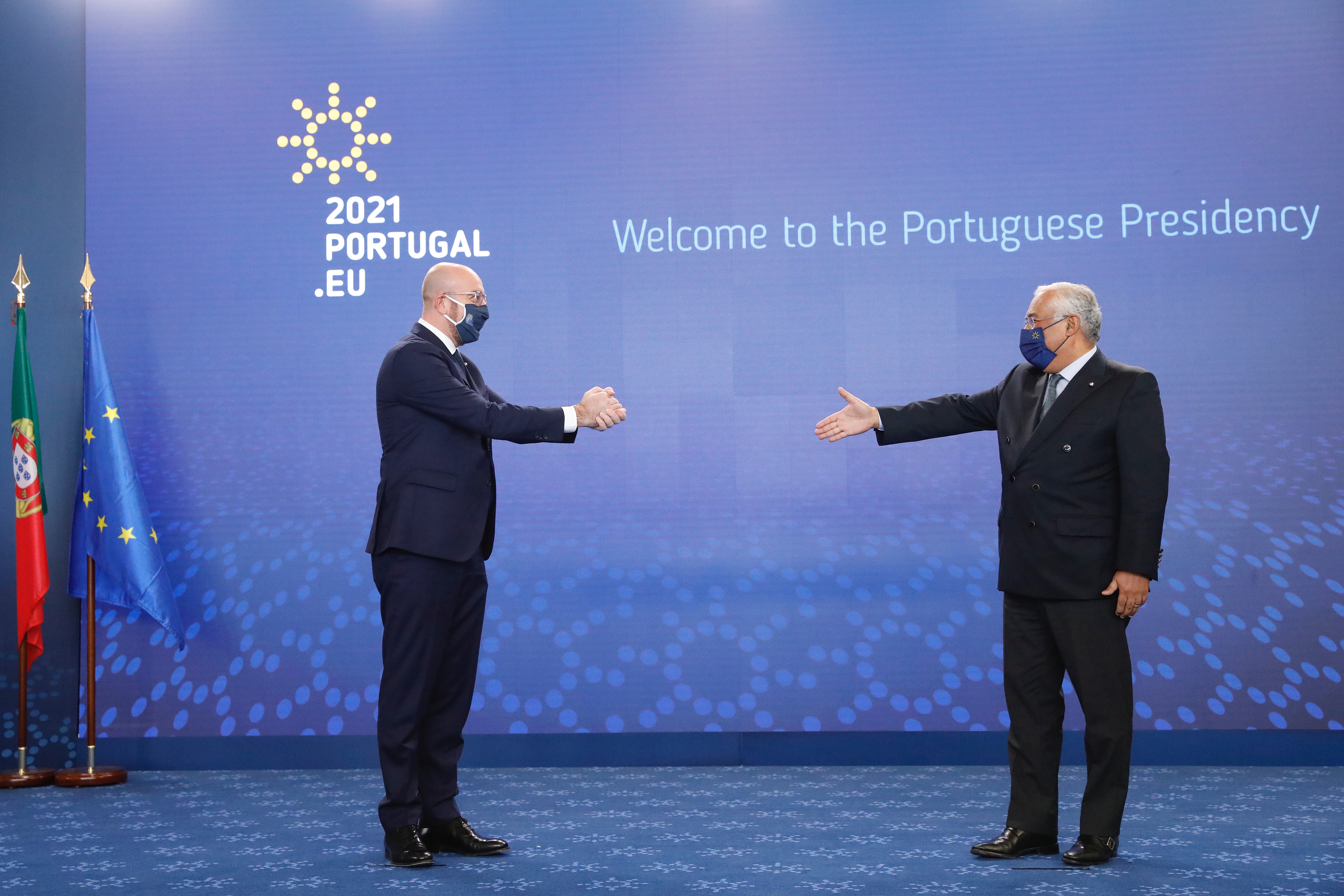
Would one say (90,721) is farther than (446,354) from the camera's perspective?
Yes

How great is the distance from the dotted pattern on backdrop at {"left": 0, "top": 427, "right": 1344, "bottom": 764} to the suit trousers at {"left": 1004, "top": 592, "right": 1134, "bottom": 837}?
137cm

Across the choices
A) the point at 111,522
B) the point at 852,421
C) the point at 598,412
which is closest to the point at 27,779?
the point at 111,522

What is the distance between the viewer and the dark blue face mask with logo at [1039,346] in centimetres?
311

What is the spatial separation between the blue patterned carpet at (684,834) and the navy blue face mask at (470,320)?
1497 millimetres

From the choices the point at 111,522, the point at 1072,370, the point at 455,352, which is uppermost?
the point at 455,352

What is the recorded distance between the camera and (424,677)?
304 centimetres

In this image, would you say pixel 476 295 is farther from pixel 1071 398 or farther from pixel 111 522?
pixel 111 522

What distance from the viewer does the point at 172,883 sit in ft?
9.30

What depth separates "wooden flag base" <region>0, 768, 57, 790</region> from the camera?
430 centimetres

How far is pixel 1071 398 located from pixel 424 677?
6.40 feet

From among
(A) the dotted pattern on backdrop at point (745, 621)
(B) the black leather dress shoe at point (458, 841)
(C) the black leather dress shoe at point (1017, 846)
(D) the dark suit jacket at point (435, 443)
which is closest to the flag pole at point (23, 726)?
(A) the dotted pattern on backdrop at point (745, 621)

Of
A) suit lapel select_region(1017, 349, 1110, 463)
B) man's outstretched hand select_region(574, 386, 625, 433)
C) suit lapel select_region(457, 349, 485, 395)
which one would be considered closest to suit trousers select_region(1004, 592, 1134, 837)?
suit lapel select_region(1017, 349, 1110, 463)

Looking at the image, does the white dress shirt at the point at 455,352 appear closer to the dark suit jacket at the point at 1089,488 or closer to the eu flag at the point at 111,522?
the dark suit jacket at the point at 1089,488

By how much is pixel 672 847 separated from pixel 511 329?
7.71 feet
